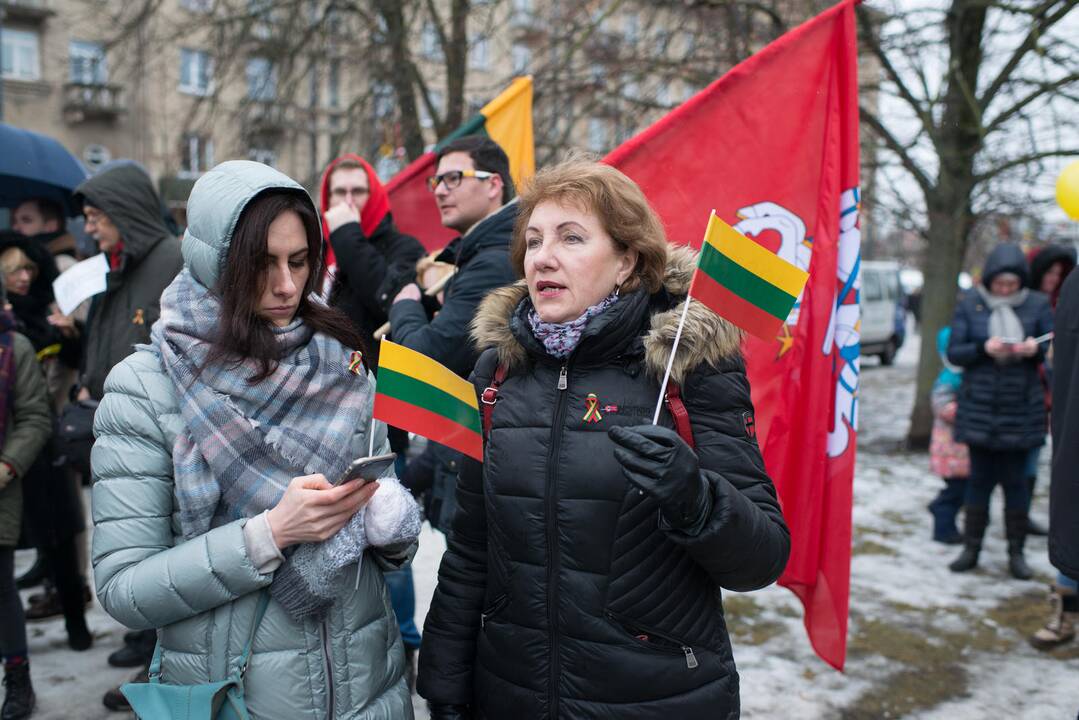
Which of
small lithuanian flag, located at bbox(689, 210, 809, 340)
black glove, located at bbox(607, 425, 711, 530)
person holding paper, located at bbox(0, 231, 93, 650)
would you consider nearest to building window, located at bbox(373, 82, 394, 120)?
person holding paper, located at bbox(0, 231, 93, 650)

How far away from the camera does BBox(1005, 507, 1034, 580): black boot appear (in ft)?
17.7

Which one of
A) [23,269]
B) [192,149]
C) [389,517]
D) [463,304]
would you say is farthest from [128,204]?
[192,149]

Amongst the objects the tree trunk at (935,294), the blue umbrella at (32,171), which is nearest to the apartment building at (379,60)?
the blue umbrella at (32,171)

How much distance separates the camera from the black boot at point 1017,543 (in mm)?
5391

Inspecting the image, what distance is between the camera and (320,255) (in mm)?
1966

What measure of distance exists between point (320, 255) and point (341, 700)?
955 millimetres

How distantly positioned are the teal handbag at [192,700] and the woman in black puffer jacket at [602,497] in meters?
0.47

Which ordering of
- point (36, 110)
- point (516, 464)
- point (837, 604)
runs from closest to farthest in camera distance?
→ point (516, 464) → point (837, 604) → point (36, 110)

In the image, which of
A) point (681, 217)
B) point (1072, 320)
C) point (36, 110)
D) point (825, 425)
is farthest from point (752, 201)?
point (36, 110)

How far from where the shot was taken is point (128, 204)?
3.50 metres

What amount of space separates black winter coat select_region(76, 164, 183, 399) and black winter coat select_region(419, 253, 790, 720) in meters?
2.19

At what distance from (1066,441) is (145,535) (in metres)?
2.58

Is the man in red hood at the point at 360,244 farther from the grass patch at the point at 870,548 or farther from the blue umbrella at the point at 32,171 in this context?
the grass patch at the point at 870,548

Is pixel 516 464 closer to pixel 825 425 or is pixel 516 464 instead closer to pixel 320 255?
pixel 320 255
